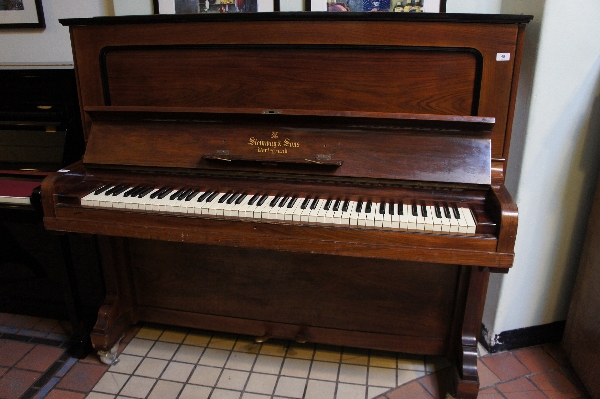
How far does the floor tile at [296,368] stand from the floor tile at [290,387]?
0.03 meters

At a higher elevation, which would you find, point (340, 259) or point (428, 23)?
point (428, 23)

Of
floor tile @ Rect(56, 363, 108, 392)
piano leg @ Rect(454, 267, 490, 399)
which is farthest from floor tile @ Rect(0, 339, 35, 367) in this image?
piano leg @ Rect(454, 267, 490, 399)

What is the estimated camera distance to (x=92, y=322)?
2109 mm

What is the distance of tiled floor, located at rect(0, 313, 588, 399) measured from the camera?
1790 mm

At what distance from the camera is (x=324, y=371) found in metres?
1.90

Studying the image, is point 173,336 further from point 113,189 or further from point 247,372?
point 113,189

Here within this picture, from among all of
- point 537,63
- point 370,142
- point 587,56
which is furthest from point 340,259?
point 587,56

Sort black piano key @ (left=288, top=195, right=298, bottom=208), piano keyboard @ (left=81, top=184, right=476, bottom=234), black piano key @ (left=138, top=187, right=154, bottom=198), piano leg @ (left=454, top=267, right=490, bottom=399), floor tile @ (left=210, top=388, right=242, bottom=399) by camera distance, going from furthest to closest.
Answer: floor tile @ (left=210, top=388, right=242, bottom=399) < piano leg @ (left=454, top=267, right=490, bottom=399) < black piano key @ (left=138, top=187, right=154, bottom=198) < black piano key @ (left=288, top=195, right=298, bottom=208) < piano keyboard @ (left=81, top=184, right=476, bottom=234)

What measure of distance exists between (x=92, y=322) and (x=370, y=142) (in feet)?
5.29

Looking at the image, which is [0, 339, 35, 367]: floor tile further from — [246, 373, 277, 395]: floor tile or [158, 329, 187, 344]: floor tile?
[246, 373, 277, 395]: floor tile

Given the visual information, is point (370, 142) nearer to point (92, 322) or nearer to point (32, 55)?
point (92, 322)

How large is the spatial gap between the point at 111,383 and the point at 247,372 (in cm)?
58

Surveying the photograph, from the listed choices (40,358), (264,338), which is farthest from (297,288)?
(40,358)

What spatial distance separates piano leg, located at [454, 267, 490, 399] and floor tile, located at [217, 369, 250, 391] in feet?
2.88
